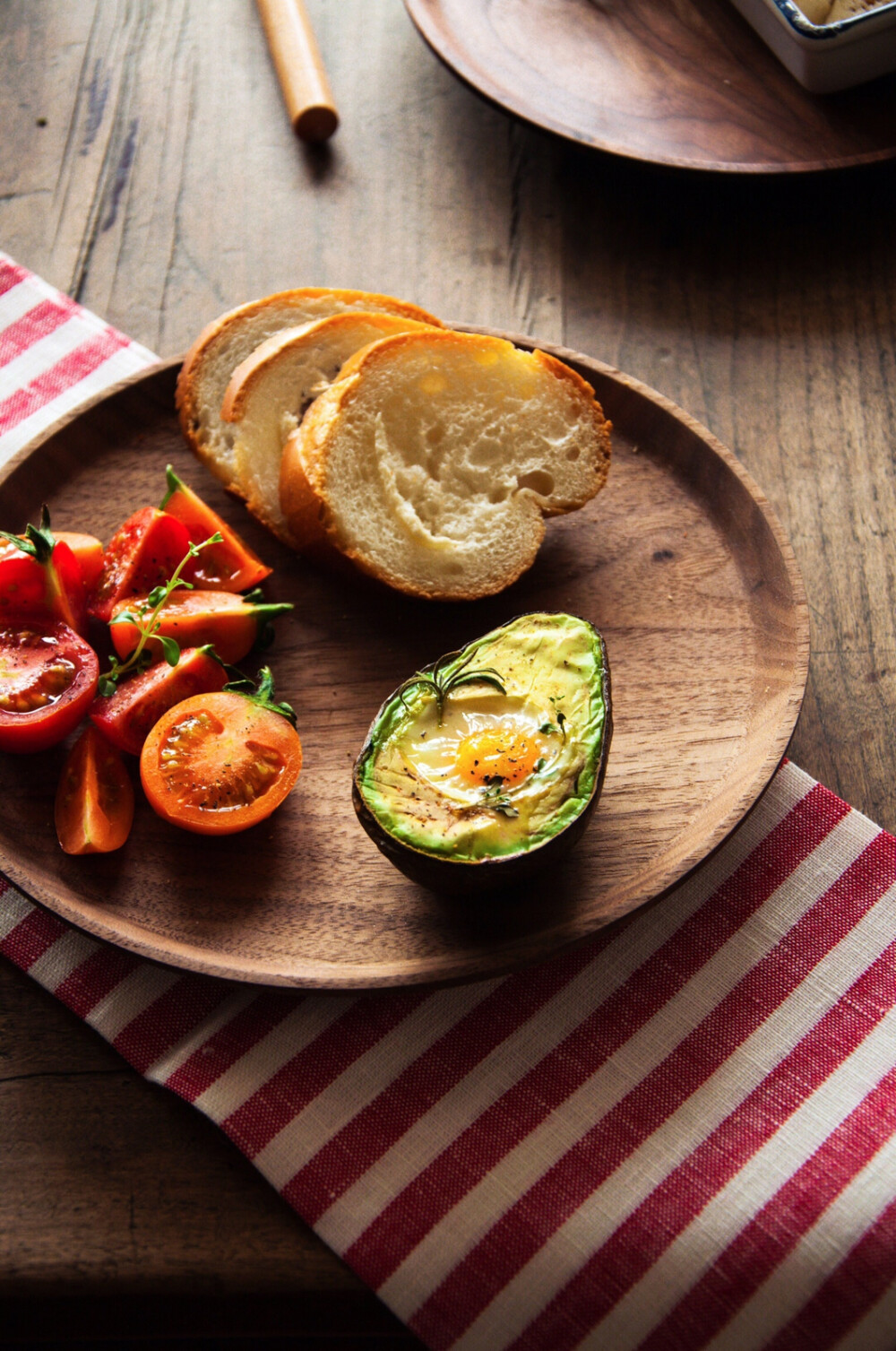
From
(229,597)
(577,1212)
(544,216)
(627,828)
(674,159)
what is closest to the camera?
(577,1212)

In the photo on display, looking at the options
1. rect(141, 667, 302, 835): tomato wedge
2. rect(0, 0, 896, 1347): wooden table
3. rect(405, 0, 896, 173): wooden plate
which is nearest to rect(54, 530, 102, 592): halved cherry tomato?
rect(141, 667, 302, 835): tomato wedge

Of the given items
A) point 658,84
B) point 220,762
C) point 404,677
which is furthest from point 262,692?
point 658,84

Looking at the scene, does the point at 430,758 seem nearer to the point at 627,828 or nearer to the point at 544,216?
the point at 627,828

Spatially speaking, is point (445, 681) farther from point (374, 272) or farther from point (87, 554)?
point (374, 272)

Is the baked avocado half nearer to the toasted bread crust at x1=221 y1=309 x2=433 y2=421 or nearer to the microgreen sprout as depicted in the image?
the microgreen sprout

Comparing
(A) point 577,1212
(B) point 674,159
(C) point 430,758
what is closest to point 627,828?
(C) point 430,758

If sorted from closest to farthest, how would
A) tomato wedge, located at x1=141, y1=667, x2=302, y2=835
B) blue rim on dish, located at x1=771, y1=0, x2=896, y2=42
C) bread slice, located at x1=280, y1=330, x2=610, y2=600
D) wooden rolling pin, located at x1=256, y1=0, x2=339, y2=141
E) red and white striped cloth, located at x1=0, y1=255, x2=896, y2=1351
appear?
1. red and white striped cloth, located at x1=0, y1=255, x2=896, y2=1351
2. tomato wedge, located at x1=141, y1=667, x2=302, y2=835
3. bread slice, located at x1=280, y1=330, x2=610, y2=600
4. blue rim on dish, located at x1=771, y1=0, x2=896, y2=42
5. wooden rolling pin, located at x1=256, y1=0, x2=339, y2=141
